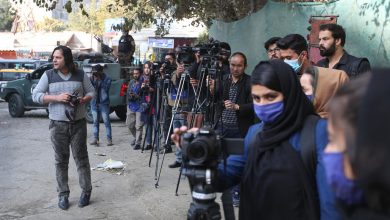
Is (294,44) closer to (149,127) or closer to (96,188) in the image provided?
(96,188)

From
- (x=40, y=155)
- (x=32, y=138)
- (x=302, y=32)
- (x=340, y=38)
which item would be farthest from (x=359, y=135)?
(x=32, y=138)

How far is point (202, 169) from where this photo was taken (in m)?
2.20

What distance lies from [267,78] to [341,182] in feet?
2.98

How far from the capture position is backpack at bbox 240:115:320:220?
2.18 meters

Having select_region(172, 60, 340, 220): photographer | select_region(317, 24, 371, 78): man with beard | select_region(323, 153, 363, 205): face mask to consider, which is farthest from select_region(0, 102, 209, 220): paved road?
select_region(323, 153, 363, 205): face mask

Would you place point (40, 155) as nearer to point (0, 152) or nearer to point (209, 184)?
point (0, 152)

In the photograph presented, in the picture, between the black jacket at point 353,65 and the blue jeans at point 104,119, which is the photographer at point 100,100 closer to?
the blue jeans at point 104,119

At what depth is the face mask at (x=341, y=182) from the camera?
1.45 m

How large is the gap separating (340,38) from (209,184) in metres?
2.80

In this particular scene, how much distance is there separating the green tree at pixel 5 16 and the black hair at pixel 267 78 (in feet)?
211

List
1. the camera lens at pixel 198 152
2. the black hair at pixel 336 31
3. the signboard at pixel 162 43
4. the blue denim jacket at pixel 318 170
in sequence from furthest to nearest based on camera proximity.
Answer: the signboard at pixel 162 43, the black hair at pixel 336 31, the camera lens at pixel 198 152, the blue denim jacket at pixel 318 170

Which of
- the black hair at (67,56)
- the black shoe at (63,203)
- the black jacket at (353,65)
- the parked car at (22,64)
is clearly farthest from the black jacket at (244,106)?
the parked car at (22,64)

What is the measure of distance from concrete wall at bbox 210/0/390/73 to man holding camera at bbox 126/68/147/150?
1.83m

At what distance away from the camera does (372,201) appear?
1317mm
